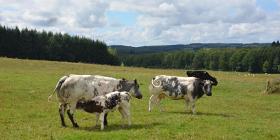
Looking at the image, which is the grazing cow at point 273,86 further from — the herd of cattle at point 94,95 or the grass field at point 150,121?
the herd of cattle at point 94,95

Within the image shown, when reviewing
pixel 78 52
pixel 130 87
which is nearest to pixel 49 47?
pixel 78 52

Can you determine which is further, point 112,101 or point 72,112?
point 72,112

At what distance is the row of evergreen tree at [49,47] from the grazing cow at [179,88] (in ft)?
287

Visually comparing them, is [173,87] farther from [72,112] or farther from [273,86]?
[273,86]

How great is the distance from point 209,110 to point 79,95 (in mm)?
10568

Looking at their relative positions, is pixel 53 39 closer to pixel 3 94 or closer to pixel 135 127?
pixel 3 94

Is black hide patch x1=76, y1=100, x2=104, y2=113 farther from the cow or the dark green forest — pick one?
the dark green forest

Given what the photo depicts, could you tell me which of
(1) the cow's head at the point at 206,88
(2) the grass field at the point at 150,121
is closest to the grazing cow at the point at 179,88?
(1) the cow's head at the point at 206,88

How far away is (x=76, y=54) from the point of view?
12731 cm

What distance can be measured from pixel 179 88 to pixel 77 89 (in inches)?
318

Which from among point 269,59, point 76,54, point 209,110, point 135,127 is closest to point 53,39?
point 76,54

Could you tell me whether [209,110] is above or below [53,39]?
below

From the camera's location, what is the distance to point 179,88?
2683cm

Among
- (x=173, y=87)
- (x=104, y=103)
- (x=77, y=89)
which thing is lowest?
(x=104, y=103)
